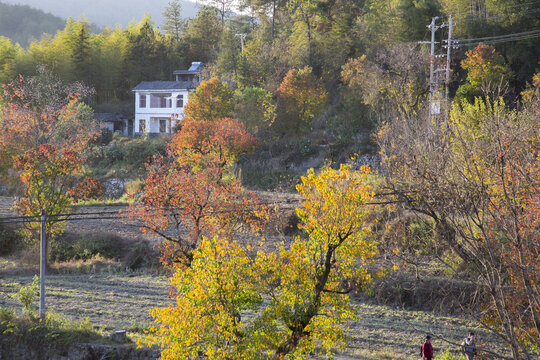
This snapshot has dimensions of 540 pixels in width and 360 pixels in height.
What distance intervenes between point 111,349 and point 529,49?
3003cm

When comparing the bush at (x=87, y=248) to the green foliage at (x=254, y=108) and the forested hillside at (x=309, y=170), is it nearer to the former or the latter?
the forested hillside at (x=309, y=170)

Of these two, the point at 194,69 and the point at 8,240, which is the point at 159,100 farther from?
the point at 8,240

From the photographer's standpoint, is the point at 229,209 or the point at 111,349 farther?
the point at 229,209

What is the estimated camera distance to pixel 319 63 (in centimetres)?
4128

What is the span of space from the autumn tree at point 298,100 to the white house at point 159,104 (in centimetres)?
1358

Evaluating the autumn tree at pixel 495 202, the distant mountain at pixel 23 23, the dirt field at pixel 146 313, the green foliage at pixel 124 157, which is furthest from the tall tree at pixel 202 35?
the distant mountain at pixel 23 23

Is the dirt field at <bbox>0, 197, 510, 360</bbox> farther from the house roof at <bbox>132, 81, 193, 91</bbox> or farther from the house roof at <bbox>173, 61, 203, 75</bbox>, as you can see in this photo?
the house roof at <bbox>173, 61, 203, 75</bbox>

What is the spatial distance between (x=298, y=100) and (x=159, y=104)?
18.5 meters

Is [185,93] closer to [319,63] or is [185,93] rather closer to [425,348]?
[319,63]

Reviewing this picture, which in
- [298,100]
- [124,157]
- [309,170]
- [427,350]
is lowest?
[427,350]

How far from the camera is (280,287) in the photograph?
33.2ft

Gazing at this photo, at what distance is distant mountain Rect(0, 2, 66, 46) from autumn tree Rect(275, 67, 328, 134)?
10696 cm

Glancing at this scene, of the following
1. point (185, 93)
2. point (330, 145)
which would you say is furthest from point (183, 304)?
point (185, 93)

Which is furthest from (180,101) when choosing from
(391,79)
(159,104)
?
(391,79)
